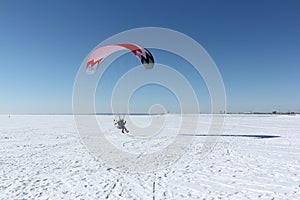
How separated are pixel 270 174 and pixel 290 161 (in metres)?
2.23

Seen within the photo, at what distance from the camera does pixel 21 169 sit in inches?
296

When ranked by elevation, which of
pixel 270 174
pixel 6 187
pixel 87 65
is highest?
pixel 87 65

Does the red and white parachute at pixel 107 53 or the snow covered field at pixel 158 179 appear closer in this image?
the snow covered field at pixel 158 179

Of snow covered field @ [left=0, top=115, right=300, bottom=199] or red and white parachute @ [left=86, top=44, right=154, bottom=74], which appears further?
red and white parachute @ [left=86, top=44, right=154, bottom=74]

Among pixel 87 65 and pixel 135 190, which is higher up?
pixel 87 65

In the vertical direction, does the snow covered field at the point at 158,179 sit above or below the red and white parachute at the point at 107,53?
below

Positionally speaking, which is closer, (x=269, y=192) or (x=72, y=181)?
(x=269, y=192)

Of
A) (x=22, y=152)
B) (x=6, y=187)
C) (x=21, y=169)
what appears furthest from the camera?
(x=22, y=152)

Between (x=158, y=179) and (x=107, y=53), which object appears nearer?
(x=158, y=179)

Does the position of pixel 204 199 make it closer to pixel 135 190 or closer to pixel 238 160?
pixel 135 190

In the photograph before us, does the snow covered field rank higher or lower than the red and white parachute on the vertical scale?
lower

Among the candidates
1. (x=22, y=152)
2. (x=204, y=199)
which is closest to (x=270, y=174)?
(x=204, y=199)

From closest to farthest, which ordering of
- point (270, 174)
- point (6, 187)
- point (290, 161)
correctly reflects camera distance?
point (6, 187), point (270, 174), point (290, 161)

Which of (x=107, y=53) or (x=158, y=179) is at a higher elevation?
(x=107, y=53)
